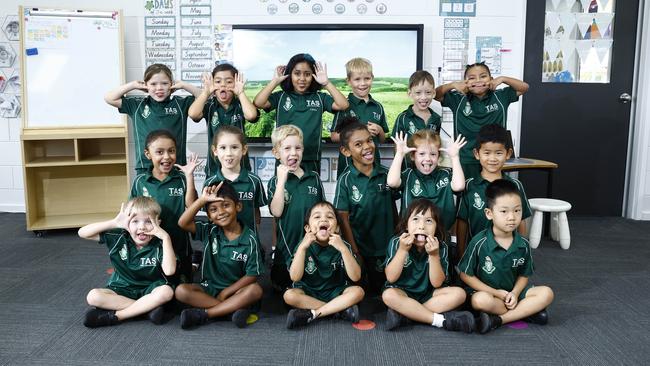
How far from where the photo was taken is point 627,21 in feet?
13.6

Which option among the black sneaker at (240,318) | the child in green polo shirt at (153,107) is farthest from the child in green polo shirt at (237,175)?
the child in green polo shirt at (153,107)

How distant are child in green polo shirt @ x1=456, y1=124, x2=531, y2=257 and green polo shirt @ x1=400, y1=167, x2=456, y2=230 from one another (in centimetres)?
8

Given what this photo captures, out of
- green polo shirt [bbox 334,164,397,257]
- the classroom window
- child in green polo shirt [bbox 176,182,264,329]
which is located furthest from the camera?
the classroom window

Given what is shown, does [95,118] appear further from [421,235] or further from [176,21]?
[421,235]

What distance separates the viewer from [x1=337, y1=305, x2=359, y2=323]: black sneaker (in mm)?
2168

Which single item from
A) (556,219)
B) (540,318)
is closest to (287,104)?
(540,318)

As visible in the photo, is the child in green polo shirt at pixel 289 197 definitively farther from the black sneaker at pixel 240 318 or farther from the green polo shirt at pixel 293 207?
the black sneaker at pixel 240 318

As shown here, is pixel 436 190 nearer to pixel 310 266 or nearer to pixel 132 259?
pixel 310 266

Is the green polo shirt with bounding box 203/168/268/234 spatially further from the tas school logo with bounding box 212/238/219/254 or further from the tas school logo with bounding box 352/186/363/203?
the tas school logo with bounding box 352/186/363/203

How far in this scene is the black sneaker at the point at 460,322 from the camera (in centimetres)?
207

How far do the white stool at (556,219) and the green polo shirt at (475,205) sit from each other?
100 centimetres

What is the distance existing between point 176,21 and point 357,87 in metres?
1.85

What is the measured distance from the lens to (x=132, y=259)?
7.30 ft

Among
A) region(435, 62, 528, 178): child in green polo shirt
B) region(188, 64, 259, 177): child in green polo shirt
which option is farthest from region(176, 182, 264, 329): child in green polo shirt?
region(435, 62, 528, 178): child in green polo shirt
